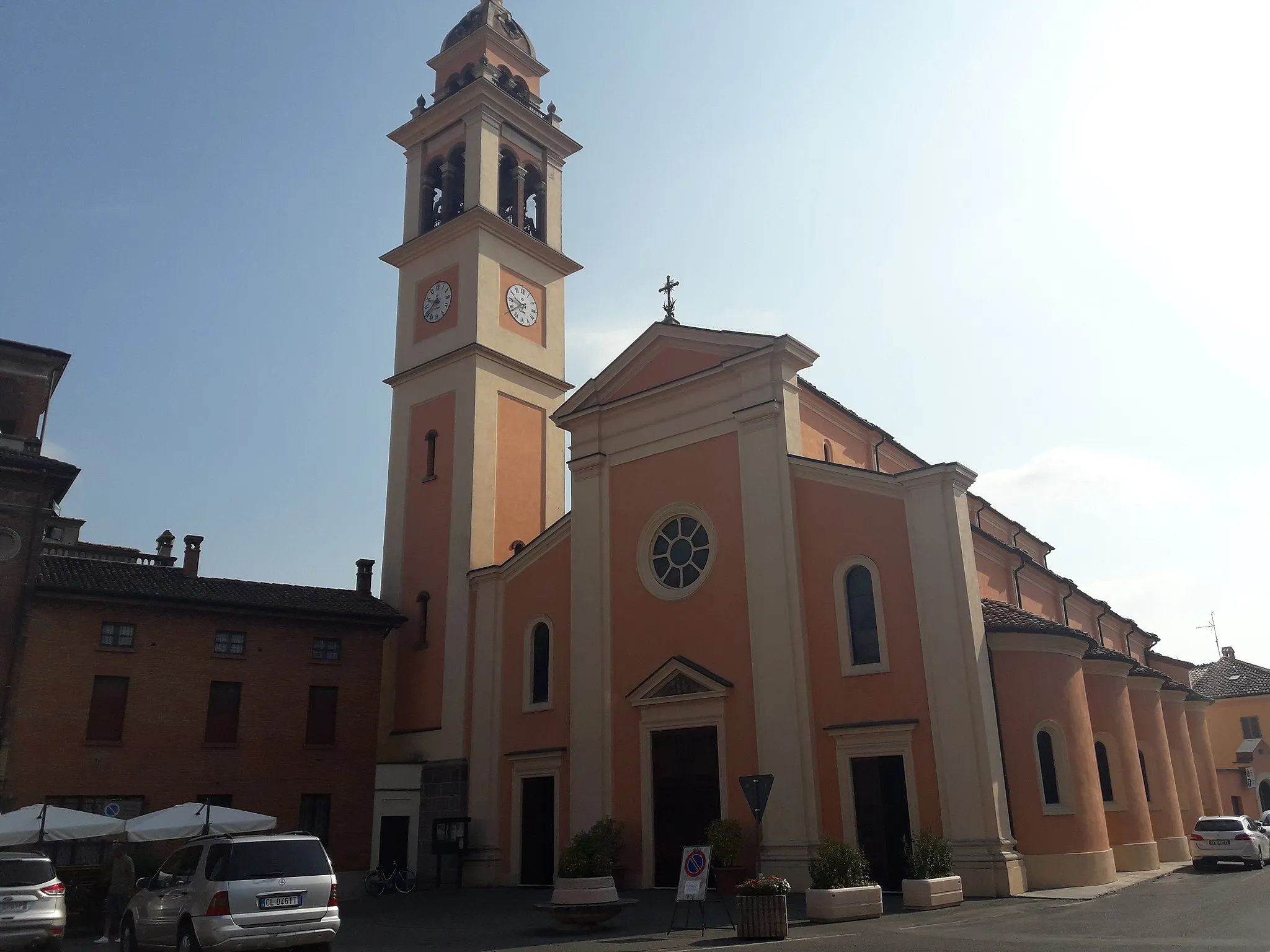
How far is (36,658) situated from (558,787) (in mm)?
12181

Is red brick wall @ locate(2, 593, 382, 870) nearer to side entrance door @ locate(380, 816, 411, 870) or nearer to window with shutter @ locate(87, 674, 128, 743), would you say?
window with shutter @ locate(87, 674, 128, 743)

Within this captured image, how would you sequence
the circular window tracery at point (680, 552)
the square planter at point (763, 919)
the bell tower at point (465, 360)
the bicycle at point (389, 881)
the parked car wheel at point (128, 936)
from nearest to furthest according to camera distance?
the parked car wheel at point (128, 936) → the square planter at point (763, 919) → the circular window tracery at point (680, 552) → the bicycle at point (389, 881) → the bell tower at point (465, 360)

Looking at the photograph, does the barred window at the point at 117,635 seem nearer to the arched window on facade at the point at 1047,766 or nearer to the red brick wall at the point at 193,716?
the red brick wall at the point at 193,716

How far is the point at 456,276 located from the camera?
98.5ft

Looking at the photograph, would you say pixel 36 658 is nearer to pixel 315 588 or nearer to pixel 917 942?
pixel 315 588

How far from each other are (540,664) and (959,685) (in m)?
10.9

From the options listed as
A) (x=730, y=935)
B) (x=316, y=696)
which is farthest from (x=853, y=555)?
(x=316, y=696)

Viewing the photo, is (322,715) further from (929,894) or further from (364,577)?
(929,894)

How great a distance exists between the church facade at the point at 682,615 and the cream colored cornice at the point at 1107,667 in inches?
5.7

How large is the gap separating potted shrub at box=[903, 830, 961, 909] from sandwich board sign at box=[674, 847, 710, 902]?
12.4 feet

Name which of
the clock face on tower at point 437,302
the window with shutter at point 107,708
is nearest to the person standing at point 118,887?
the window with shutter at point 107,708

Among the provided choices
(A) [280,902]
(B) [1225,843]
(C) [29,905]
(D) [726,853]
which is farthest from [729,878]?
(B) [1225,843]

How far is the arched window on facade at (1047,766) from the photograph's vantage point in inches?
729

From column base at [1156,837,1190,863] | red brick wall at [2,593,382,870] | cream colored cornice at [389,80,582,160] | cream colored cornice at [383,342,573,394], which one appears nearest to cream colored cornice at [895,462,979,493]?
column base at [1156,837,1190,863]
